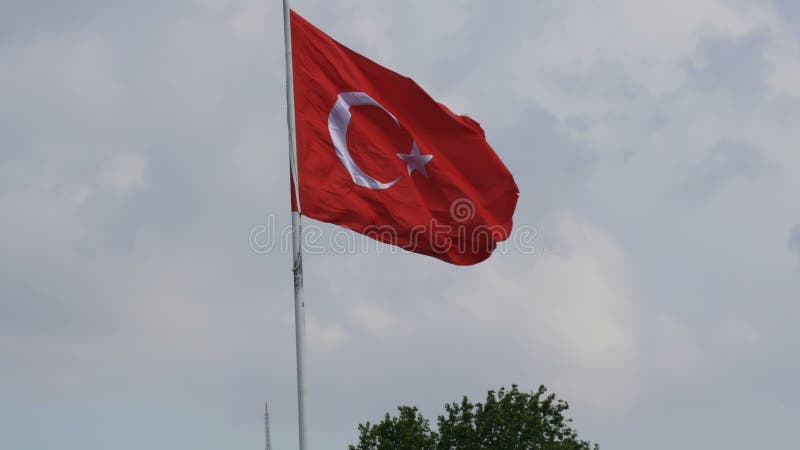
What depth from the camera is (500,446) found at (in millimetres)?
63875

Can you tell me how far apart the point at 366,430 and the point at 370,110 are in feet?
140

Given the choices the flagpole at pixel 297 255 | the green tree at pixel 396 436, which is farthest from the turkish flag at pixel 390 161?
the green tree at pixel 396 436

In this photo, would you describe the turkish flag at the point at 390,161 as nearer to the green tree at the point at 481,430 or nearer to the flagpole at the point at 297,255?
the flagpole at the point at 297,255

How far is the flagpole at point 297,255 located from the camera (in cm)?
1917

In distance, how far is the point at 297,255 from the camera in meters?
19.8

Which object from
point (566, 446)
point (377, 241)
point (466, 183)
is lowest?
point (377, 241)

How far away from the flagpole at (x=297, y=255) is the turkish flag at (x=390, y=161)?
409mm

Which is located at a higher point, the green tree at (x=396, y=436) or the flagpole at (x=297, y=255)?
the green tree at (x=396, y=436)

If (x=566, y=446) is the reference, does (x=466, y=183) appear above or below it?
below

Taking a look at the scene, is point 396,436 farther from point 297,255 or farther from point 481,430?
point 297,255

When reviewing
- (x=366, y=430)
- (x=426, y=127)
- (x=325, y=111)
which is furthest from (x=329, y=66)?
(x=366, y=430)

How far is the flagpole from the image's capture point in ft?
62.9

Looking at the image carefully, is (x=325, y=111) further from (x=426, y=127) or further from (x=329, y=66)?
(x=426, y=127)

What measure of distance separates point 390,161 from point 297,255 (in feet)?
9.52
